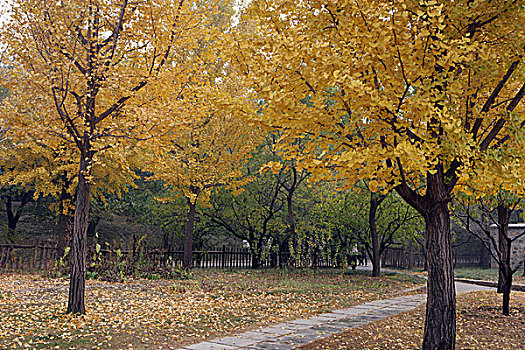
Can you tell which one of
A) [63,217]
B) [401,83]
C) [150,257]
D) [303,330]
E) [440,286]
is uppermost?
[401,83]

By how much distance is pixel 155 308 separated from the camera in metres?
7.93

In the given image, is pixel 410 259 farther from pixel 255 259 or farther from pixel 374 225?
pixel 255 259

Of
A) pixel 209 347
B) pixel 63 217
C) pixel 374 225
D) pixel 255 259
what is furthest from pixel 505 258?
pixel 63 217

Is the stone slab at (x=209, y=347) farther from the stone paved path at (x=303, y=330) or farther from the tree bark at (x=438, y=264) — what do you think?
the tree bark at (x=438, y=264)

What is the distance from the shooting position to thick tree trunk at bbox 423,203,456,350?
4840 millimetres

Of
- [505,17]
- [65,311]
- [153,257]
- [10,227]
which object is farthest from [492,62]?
[10,227]

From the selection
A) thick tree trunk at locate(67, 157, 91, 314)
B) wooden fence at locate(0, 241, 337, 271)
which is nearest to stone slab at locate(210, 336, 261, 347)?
thick tree trunk at locate(67, 157, 91, 314)

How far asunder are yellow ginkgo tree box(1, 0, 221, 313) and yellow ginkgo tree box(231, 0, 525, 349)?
95.9 inches

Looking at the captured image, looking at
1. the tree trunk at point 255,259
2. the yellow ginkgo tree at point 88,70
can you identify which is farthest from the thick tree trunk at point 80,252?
the tree trunk at point 255,259

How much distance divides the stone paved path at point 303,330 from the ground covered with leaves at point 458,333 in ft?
0.83

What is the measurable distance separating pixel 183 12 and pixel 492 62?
4985 mm

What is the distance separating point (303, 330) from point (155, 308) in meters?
3.08

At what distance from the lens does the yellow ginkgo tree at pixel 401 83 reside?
4234 millimetres

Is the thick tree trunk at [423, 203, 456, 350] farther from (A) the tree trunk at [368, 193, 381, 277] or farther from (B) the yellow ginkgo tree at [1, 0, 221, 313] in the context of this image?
(A) the tree trunk at [368, 193, 381, 277]
